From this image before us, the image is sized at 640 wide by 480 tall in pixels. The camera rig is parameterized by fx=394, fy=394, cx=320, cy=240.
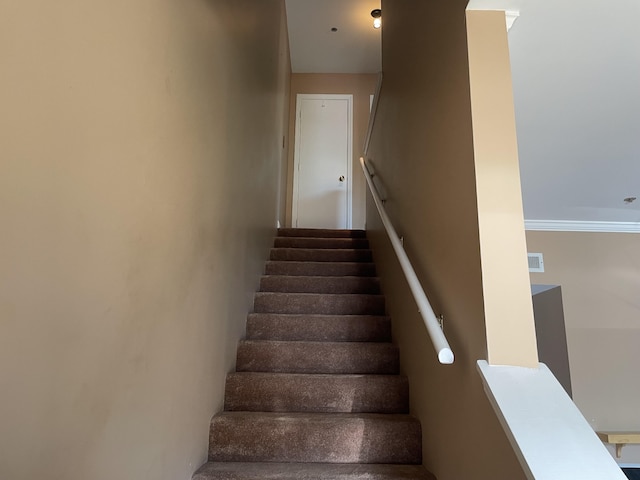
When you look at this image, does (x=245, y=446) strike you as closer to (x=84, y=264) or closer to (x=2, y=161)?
(x=84, y=264)

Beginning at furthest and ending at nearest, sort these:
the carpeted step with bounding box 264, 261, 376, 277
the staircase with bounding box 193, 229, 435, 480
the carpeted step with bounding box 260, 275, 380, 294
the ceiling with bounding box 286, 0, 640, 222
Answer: the carpeted step with bounding box 264, 261, 376, 277, the carpeted step with bounding box 260, 275, 380, 294, the staircase with bounding box 193, 229, 435, 480, the ceiling with bounding box 286, 0, 640, 222

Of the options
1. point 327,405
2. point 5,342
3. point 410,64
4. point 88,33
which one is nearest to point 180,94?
point 88,33

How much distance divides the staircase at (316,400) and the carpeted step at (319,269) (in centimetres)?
49

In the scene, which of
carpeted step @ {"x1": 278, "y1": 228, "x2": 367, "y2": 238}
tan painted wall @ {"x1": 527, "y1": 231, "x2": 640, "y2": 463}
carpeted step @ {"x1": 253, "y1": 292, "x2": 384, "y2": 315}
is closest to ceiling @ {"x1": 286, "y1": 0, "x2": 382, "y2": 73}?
carpeted step @ {"x1": 278, "y1": 228, "x2": 367, "y2": 238}

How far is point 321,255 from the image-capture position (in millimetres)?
3562

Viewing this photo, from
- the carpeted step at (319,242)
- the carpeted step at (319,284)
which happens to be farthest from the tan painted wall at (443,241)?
the carpeted step at (319,242)

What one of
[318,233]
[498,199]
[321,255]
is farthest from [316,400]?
[318,233]

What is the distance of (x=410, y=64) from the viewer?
217 centimetres

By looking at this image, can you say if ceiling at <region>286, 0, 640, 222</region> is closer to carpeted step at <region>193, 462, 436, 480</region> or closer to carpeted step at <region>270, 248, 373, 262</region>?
carpeted step at <region>270, 248, 373, 262</region>

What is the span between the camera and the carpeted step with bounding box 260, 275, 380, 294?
9.75 feet

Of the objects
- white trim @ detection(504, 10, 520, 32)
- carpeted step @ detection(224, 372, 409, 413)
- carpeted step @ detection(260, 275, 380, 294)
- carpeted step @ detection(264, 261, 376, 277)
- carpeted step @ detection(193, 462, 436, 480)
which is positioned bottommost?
carpeted step @ detection(193, 462, 436, 480)

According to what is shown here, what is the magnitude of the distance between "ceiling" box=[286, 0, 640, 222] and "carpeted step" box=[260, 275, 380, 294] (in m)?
1.41

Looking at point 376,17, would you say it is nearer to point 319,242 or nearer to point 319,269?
point 319,242

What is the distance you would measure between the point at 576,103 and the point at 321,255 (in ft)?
7.15
